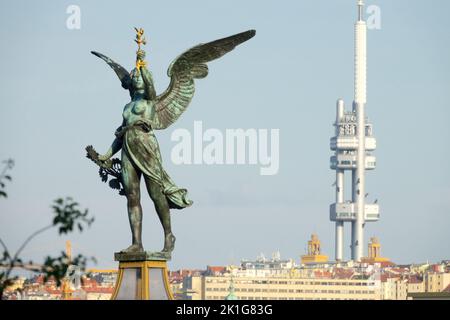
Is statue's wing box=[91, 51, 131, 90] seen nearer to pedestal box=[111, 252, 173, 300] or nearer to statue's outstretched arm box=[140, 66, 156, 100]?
statue's outstretched arm box=[140, 66, 156, 100]

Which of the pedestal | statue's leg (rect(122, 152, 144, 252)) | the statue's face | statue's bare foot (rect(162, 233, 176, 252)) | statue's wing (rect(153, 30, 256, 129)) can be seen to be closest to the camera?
the pedestal

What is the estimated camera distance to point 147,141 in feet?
137

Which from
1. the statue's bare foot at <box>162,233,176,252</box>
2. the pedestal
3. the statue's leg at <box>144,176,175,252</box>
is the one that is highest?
the statue's leg at <box>144,176,175,252</box>

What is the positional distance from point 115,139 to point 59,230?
14.8 m

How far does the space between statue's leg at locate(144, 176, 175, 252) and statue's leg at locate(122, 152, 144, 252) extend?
0.27 m

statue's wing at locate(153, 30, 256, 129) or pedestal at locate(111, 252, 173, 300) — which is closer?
pedestal at locate(111, 252, 173, 300)

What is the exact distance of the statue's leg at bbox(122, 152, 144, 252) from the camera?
4184 centimetres

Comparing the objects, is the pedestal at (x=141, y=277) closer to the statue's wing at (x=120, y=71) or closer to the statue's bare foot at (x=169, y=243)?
the statue's bare foot at (x=169, y=243)

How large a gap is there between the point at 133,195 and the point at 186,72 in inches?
104

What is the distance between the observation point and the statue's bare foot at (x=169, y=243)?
42.1 m

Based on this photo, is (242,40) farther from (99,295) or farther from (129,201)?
(99,295)

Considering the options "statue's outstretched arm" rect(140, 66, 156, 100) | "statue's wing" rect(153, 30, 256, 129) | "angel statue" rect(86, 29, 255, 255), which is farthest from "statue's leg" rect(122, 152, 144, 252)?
"statue's outstretched arm" rect(140, 66, 156, 100)
